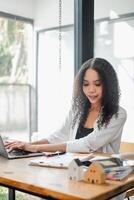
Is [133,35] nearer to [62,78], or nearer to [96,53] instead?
[96,53]

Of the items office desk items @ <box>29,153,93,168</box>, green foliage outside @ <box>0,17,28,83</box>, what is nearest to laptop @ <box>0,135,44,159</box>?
office desk items @ <box>29,153,93,168</box>

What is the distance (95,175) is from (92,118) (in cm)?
88

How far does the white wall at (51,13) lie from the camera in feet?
10.3

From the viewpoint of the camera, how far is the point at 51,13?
130 inches

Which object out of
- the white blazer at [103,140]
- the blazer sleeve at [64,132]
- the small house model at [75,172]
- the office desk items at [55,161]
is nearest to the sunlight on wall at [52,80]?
the blazer sleeve at [64,132]

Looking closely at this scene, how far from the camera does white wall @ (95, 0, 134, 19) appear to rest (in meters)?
2.98

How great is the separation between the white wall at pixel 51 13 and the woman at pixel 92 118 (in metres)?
1.40

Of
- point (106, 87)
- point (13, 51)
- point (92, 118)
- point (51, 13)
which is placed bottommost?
point (92, 118)

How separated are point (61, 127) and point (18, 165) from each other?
0.74 m

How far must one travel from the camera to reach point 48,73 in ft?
11.4

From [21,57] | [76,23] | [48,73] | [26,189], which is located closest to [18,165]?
[26,189]

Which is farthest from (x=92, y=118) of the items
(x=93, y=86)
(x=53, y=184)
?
(x=53, y=184)

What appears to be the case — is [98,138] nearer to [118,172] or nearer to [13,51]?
[118,172]

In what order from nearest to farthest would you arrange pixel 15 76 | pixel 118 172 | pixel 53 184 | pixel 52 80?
pixel 53 184, pixel 118 172, pixel 15 76, pixel 52 80
